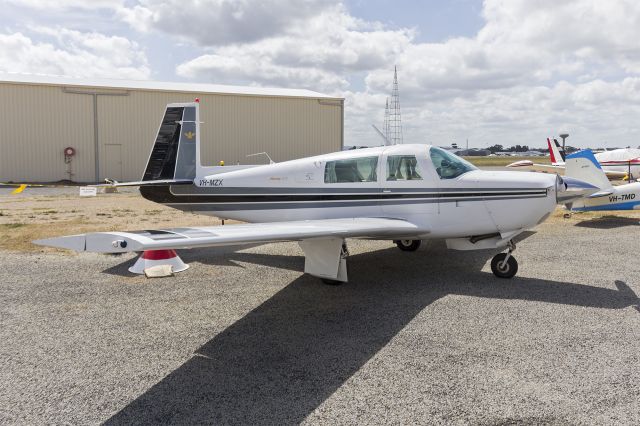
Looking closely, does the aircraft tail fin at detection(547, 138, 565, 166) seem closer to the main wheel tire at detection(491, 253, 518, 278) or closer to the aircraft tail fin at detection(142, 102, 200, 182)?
the main wheel tire at detection(491, 253, 518, 278)

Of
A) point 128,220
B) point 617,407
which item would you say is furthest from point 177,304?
point 128,220

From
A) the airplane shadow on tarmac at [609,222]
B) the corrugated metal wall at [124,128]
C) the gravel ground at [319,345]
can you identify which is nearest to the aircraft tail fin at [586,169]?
the airplane shadow on tarmac at [609,222]

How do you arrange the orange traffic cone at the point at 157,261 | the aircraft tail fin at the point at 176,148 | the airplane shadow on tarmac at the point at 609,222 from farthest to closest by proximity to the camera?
the airplane shadow on tarmac at the point at 609,222 < the aircraft tail fin at the point at 176,148 < the orange traffic cone at the point at 157,261

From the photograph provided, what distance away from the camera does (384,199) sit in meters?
7.44

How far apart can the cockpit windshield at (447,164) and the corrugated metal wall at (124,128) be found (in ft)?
80.2

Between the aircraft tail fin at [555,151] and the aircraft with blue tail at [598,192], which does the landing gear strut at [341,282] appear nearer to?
the aircraft with blue tail at [598,192]

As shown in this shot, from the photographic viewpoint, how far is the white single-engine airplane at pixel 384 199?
6.84 metres

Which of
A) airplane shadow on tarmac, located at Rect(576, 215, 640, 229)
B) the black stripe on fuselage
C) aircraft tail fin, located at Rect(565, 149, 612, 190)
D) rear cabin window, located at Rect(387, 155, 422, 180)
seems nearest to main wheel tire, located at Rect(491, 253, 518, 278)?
the black stripe on fuselage

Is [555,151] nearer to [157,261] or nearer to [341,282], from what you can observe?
[341,282]

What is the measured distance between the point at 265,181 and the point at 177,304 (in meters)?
2.82

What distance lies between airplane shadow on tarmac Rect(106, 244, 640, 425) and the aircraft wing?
3.03 feet

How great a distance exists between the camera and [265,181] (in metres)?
8.25

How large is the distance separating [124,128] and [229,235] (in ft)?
87.7

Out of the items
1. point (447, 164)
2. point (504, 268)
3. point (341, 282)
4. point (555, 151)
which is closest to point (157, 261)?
point (341, 282)
